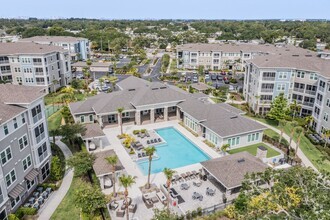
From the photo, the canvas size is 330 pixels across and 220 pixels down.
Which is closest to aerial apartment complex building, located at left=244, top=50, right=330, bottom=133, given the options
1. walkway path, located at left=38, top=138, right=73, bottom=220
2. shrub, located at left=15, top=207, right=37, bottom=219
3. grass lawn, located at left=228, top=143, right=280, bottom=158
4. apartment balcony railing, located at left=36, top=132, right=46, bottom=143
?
grass lawn, located at left=228, top=143, right=280, bottom=158

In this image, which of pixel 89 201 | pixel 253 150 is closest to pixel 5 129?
pixel 89 201

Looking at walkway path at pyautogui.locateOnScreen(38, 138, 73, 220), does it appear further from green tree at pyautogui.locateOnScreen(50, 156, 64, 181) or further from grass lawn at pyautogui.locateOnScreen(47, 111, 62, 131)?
grass lawn at pyautogui.locateOnScreen(47, 111, 62, 131)

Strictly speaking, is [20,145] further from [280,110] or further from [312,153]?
[280,110]

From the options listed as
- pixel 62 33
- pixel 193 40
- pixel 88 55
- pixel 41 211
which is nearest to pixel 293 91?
pixel 41 211

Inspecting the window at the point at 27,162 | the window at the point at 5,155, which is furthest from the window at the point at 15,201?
the window at the point at 5,155

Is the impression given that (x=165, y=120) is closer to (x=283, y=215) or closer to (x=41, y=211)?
(x=41, y=211)

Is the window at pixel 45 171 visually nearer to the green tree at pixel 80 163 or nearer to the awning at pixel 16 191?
the green tree at pixel 80 163
